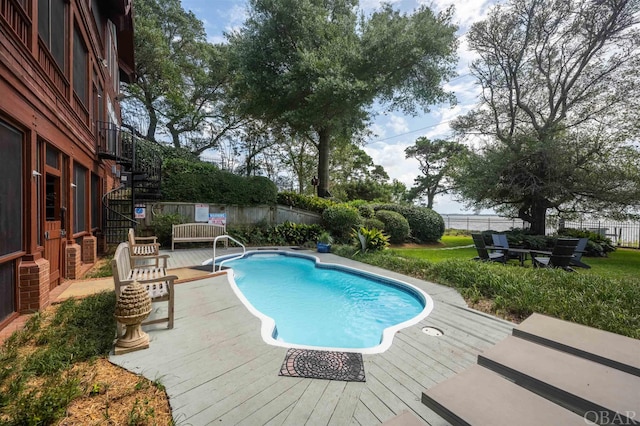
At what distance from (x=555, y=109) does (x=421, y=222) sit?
8.08m

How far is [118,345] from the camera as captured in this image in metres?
2.63

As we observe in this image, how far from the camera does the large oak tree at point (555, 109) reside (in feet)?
33.8

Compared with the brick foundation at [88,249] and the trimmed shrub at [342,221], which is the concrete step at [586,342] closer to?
the brick foundation at [88,249]

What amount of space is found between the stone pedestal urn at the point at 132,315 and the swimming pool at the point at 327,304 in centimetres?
131

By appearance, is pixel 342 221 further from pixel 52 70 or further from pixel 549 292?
pixel 52 70

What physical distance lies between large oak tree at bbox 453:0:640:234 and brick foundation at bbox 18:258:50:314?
14170 millimetres

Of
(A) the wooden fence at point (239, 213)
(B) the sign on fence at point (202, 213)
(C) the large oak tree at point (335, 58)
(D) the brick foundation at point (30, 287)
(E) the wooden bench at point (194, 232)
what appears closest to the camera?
(D) the brick foundation at point (30, 287)

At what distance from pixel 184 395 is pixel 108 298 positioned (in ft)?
9.22

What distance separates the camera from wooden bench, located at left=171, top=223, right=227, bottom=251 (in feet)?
30.3

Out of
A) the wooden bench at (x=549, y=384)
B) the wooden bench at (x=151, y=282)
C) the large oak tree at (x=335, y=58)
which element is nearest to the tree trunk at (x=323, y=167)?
the large oak tree at (x=335, y=58)

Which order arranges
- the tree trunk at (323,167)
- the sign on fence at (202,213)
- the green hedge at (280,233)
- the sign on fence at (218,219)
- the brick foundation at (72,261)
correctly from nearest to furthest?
the brick foundation at (72,261)
the sign on fence at (202,213)
the sign on fence at (218,219)
the green hedge at (280,233)
the tree trunk at (323,167)

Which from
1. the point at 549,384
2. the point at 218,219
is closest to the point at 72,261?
the point at 218,219

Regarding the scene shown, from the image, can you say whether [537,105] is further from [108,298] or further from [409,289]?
[108,298]

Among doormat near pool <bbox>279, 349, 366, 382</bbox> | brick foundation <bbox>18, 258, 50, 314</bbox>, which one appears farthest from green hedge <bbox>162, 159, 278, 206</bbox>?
doormat near pool <bbox>279, 349, 366, 382</bbox>
